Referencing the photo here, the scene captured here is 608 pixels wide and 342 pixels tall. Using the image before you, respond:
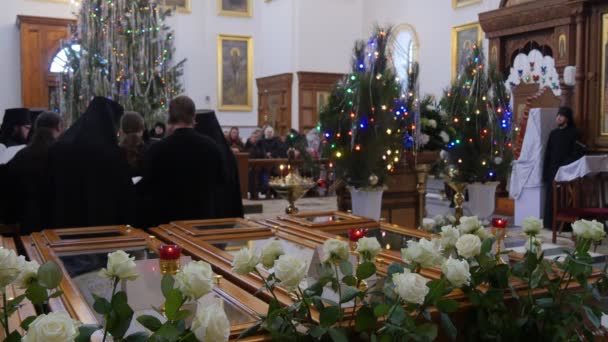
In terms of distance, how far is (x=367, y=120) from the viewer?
18.5ft

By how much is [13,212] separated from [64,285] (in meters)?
2.60

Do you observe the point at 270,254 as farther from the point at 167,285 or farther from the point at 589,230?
the point at 589,230

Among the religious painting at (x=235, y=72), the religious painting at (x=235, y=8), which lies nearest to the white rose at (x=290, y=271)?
the religious painting at (x=235, y=72)

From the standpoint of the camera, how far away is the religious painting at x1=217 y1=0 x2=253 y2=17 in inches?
738

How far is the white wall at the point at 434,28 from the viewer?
14.2 m

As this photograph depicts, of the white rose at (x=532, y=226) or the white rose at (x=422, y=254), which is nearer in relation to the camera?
the white rose at (x=422, y=254)

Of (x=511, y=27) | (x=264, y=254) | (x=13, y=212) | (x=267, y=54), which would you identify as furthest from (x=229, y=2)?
(x=264, y=254)

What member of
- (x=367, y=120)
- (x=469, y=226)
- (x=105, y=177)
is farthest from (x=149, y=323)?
(x=367, y=120)

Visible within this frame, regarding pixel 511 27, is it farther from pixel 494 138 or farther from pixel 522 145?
pixel 494 138

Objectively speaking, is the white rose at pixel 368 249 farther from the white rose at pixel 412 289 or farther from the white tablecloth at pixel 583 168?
the white tablecloth at pixel 583 168

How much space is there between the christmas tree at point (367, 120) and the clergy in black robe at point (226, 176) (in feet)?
3.88

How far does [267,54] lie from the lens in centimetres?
1841

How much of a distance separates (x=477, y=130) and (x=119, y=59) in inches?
282

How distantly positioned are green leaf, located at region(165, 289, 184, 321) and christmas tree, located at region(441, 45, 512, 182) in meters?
5.75
